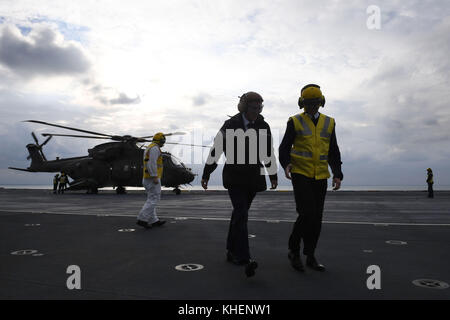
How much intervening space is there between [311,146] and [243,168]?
0.75 meters

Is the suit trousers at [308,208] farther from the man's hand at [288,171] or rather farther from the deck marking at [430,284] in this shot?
the deck marking at [430,284]

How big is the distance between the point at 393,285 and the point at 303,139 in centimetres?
158

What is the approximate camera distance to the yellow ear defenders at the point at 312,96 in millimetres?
3441

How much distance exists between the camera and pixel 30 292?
2.50 metres

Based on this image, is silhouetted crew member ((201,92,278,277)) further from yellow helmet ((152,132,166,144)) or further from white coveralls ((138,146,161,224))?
yellow helmet ((152,132,166,144))

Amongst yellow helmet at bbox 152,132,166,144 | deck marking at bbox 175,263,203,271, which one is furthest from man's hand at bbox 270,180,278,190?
yellow helmet at bbox 152,132,166,144

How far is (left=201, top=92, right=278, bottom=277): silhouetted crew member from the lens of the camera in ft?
10.8

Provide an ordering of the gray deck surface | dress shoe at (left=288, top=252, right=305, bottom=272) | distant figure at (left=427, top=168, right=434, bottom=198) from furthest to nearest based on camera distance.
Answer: distant figure at (left=427, top=168, right=434, bottom=198)
dress shoe at (left=288, top=252, right=305, bottom=272)
the gray deck surface

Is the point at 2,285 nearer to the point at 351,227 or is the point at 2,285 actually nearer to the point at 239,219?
the point at 239,219

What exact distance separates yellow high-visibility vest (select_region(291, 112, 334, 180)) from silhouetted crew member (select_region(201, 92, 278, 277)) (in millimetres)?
294

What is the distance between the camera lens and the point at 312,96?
3441mm

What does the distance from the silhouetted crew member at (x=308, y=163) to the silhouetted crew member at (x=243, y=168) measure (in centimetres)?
25
